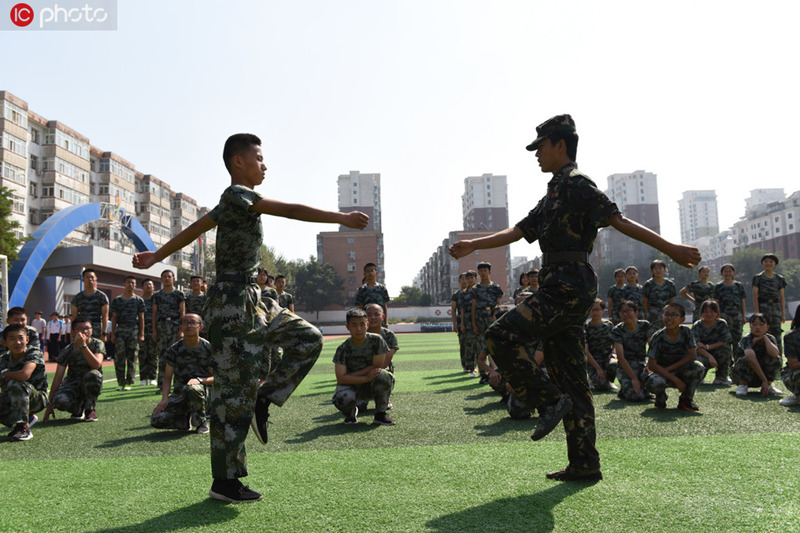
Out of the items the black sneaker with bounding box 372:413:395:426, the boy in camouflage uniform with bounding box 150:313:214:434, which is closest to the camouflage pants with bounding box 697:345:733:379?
the black sneaker with bounding box 372:413:395:426

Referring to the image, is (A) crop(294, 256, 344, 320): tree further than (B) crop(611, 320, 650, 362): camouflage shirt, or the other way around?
(A) crop(294, 256, 344, 320): tree

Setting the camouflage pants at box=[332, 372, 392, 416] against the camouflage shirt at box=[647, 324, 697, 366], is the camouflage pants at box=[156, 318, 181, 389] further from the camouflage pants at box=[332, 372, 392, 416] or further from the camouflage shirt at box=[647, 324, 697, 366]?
the camouflage shirt at box=[647, 324, 697, 366]

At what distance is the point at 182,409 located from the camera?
6137 mm

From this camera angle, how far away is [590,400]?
3760mm

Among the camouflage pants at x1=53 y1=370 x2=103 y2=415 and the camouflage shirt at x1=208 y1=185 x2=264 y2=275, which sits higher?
the camouflage shirt at x1=208 y1=185 x2=264 y2=275

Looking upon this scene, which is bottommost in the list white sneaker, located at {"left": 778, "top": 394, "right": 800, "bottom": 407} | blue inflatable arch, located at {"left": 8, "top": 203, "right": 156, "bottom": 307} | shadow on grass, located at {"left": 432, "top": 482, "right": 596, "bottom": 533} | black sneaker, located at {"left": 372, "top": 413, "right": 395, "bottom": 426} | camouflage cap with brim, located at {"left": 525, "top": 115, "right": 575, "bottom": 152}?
black sneaker, located at {"left": 372, "top": 413, "right": 395, "bottom": 426}

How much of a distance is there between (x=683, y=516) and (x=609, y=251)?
104m

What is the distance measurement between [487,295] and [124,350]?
6.97 metres

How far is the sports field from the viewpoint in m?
3.04

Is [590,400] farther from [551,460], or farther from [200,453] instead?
[200,453]

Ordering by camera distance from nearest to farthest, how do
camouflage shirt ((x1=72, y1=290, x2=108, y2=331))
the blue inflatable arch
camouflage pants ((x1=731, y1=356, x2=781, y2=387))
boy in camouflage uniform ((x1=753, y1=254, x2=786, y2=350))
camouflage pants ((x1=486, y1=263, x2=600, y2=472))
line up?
camouflage pants ((x1=486, y1=263, x2=600, y2=472)) < camouflage pants ((x1=731, y1=356, x2=781, y2=387)) < camouflage shirt ((x1=72, y1=290, x2=108, y2=331)) < boy in camouflage uniform ((x1=753, y1=254, x2=786, y2=350)) < the blue inflatable arch

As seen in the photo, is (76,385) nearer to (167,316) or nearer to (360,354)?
(167,316)

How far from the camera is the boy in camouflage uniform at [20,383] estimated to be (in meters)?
6.16

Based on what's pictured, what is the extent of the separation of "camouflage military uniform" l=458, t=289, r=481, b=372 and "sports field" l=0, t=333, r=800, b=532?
4.45m
